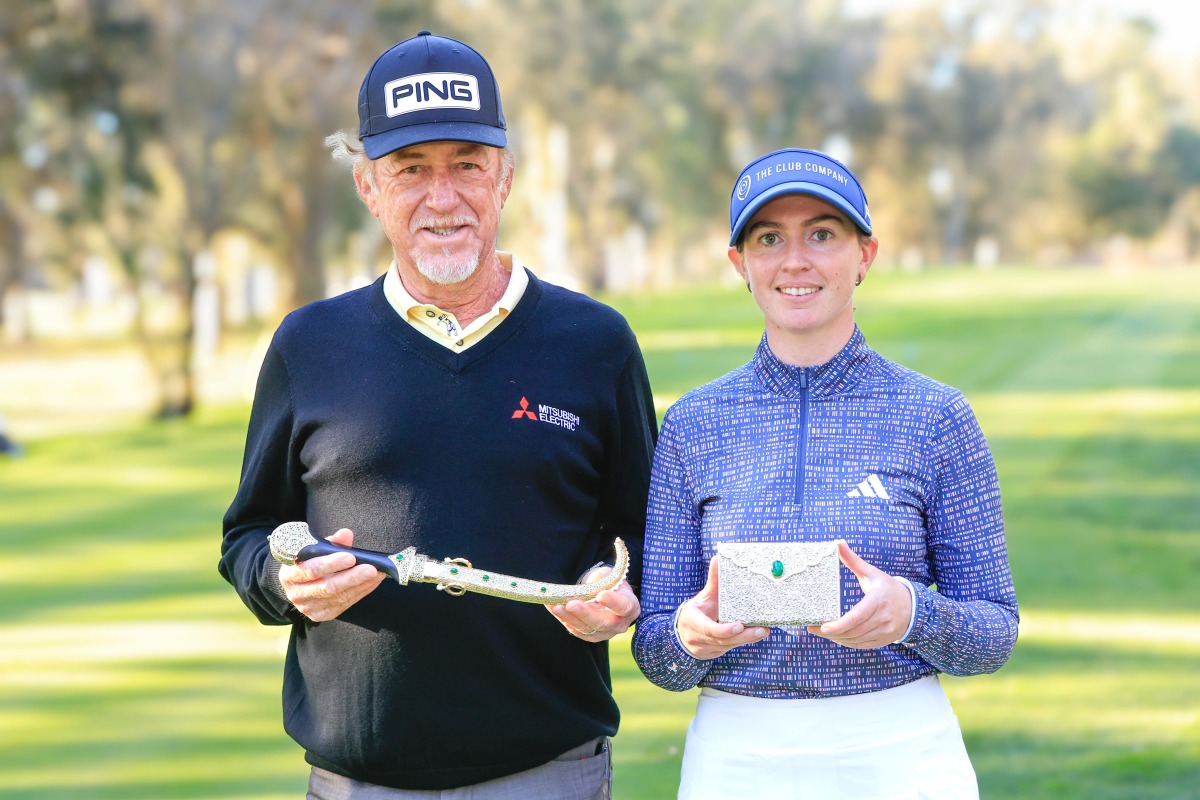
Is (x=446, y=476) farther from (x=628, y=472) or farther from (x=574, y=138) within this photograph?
(x=574, y=138)

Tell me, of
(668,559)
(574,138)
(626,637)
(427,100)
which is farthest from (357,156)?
(574,138)

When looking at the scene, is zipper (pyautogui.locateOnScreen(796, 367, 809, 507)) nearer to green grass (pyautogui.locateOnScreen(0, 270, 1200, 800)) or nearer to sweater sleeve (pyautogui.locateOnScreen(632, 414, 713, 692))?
sweater sleeve (pyautogui.locateOnScreen(632, 414, 713, 692))

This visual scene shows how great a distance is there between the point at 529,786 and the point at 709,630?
0.75 m

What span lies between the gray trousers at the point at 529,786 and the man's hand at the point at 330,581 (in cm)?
45

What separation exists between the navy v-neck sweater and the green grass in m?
3.02

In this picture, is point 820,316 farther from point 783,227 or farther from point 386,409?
point 386,409

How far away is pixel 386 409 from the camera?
330 centimetres

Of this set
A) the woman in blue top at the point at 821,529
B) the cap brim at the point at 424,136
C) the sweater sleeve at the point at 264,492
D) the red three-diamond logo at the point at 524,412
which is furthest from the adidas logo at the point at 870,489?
the sweater sleeve at the point at 264,492

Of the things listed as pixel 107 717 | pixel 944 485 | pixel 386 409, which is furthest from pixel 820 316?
pixel 107 717

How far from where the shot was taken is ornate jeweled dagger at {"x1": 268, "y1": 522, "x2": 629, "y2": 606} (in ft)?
9.85

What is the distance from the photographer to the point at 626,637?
9.48 metres

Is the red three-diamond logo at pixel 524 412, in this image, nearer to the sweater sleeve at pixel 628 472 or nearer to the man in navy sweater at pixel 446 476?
the man in navy sweater at pixel 446 476

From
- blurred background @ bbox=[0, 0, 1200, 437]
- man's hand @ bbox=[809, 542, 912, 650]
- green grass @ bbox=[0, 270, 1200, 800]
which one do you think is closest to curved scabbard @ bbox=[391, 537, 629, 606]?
man's hand @ bbox=[809, 542, 912, 650]

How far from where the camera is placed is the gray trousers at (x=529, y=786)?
328 centimetres
